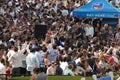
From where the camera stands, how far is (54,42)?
23.6 metres

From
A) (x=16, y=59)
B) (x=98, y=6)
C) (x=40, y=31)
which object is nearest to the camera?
(x=16, y=59)

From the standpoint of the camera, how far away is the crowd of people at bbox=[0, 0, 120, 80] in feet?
62.0

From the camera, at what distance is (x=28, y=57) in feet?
62.3

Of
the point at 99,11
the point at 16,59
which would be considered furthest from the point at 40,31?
the point at 16,59

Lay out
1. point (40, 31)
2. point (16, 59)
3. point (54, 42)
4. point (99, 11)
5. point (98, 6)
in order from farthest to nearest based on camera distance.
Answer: point (98, 6) < point (99, 11) < point (40, 31) < point (54, 42) < point (16, 59)

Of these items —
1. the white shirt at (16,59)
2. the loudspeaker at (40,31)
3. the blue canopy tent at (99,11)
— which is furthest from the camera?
the blue canopy tent at (99,11)

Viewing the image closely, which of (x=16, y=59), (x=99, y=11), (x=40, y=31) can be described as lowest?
(x=40, y=31)

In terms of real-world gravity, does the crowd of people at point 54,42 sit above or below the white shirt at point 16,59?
below

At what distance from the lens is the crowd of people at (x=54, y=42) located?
744 inches

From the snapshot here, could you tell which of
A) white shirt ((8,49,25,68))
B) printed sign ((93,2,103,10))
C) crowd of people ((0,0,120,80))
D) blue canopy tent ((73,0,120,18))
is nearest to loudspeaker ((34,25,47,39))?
crowd of people ((0,0,120,80))

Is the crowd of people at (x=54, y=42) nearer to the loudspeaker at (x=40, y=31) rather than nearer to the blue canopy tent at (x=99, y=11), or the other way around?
the loudspeaker at (x=40, y=31)

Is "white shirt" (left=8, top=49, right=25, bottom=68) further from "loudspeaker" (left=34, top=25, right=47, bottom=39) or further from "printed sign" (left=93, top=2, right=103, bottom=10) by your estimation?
"printed sign" (left=93, top=2, right=103, bottom=10)

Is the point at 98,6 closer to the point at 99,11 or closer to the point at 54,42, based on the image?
the point at 99,11

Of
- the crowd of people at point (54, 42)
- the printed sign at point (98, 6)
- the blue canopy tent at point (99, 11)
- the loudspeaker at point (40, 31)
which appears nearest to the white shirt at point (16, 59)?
the crowd of people at point (54, 42)
